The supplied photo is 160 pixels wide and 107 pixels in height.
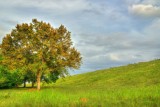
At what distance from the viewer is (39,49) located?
221 ft

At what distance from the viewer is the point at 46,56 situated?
67.9 metres

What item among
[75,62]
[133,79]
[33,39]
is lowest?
[133,79]

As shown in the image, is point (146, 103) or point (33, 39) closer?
point (146, 103)

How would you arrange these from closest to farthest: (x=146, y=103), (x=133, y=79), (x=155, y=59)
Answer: (x=146, y=103)
(x=133, y=79)
(x=155, y=59)

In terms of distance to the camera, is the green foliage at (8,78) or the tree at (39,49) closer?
the tree at (39,49)

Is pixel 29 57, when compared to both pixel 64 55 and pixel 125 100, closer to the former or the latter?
pixel 64 55

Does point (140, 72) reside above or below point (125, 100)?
above

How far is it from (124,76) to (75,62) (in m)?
10.7

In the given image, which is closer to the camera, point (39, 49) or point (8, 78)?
point (39, 49)

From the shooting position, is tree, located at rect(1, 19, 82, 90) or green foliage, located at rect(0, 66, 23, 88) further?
green foliage, located at rect(0, 66, 23, 88)

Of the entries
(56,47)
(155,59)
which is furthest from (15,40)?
(155,59)

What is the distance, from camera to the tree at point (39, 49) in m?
67.2

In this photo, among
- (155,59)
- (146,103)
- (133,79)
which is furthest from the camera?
(155,59)

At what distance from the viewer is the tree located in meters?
67.2
